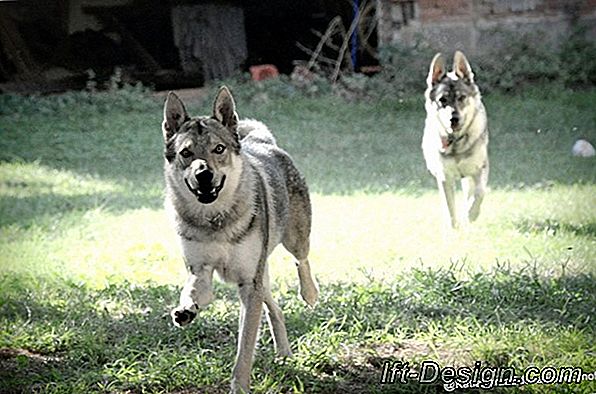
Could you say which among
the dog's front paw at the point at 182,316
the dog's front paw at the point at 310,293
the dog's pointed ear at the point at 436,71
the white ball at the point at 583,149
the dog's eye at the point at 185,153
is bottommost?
the dog's front paw at the point at 310,293

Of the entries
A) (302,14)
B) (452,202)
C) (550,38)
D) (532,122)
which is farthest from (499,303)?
(302,14)

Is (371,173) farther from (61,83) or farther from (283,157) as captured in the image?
(61,83)

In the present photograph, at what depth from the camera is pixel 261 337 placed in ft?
11.9

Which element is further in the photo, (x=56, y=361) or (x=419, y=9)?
(x=419, y=9)

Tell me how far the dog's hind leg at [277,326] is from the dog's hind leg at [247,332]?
18cm

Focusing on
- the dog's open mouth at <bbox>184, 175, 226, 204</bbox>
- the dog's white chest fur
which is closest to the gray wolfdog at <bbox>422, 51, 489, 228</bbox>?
the dog's white chest fur

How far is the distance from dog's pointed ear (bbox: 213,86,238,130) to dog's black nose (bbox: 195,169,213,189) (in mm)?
189

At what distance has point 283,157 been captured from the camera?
368cm

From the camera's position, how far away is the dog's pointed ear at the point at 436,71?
152 inches

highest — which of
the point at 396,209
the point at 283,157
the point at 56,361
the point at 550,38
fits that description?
the point at 550,38

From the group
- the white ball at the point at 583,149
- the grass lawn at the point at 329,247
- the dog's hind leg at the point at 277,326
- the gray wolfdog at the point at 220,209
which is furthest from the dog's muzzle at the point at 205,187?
the white ball at the point at 583,149

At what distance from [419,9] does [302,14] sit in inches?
16.7

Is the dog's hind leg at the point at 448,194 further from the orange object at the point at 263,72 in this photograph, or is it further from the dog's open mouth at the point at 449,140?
the orange object at the point at 263,72

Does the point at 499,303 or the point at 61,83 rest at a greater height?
the point at 61,83
